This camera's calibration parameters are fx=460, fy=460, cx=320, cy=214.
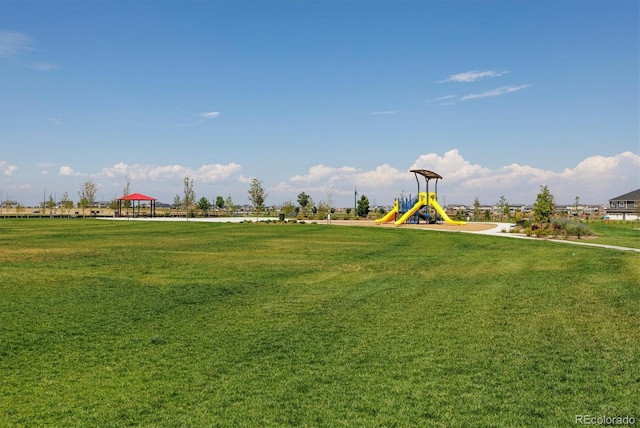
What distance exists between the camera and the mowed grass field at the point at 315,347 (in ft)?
16.5

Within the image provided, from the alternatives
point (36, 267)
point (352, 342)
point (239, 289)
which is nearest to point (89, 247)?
point (36, 267)

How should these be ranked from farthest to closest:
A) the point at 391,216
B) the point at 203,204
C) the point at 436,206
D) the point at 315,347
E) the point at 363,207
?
the point at 203,204, the point at 363,207, the point at 391,216, the point at 436,206, the point at 315,347

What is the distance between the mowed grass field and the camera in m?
5.02

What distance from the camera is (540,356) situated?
6695 millimetres

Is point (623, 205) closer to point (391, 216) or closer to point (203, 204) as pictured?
point (391, 216)

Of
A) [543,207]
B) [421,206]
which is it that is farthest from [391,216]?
[543,207]

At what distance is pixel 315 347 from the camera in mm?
7094

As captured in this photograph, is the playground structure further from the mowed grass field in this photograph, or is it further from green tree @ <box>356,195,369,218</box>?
the mowed grass field

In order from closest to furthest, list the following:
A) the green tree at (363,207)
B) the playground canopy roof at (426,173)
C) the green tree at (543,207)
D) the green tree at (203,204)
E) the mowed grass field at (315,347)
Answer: the mowed grass field at (315,347)
the green tree at (543,207)
the playground canopy roof at (426,173)
the green tree at (363,207)
the green tree at (203,204)

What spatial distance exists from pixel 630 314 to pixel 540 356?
12.3ft

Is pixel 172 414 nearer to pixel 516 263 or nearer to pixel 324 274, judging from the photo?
pixel 324 274

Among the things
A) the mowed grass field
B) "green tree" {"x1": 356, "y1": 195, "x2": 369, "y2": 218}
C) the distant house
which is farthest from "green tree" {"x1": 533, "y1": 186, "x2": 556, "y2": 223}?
the distant house

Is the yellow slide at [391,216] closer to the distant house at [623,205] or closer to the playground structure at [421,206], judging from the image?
the playground structure at [421,206]

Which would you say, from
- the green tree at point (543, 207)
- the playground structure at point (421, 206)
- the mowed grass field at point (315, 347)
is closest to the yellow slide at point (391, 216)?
the playground structure at point (421, 206)
